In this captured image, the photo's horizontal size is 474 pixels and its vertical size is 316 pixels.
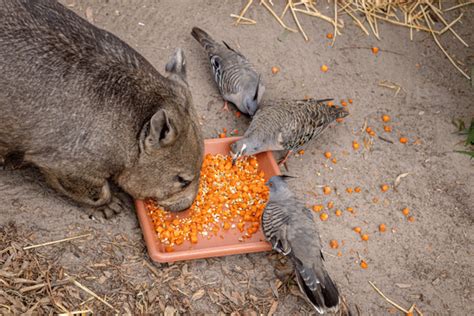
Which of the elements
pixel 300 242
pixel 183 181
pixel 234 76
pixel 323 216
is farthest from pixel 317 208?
pixel 234 76

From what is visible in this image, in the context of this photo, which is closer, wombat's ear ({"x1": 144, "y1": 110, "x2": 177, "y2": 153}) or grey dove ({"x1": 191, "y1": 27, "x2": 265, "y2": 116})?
wombat's ear ({"x1": 144, "y1": 110, "x2": 177, "y2": 153})

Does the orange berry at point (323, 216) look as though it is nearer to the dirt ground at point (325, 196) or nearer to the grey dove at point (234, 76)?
the dirt ground at point (325, 196)

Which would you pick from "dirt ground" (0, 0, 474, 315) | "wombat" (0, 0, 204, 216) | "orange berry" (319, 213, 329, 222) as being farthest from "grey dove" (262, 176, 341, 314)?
"wombat" (0, 0, 204, 216)

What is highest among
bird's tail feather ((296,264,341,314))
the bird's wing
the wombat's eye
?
the wombat's eye

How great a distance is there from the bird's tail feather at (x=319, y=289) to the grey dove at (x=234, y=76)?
1898mm

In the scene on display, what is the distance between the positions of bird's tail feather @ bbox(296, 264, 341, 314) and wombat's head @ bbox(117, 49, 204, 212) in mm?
1040

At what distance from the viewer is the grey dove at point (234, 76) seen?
5.85 meters

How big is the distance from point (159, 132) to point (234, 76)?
1.95 metres

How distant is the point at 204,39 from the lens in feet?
20.4

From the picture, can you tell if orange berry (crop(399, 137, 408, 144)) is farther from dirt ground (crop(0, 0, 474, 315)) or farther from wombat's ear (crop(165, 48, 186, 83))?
wombat's ear (crop(165, 48, 186, 83))

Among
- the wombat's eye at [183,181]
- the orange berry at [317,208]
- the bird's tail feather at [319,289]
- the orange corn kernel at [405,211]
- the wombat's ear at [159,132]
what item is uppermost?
the wombat's ear at [159,132]

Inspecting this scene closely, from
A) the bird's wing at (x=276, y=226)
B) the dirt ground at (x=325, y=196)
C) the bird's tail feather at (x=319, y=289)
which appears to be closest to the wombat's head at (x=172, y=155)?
the dirt ground at (x=325, y=196)

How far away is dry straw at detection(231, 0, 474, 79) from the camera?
684 centimetres

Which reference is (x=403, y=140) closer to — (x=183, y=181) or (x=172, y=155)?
(x=183, y=181)
